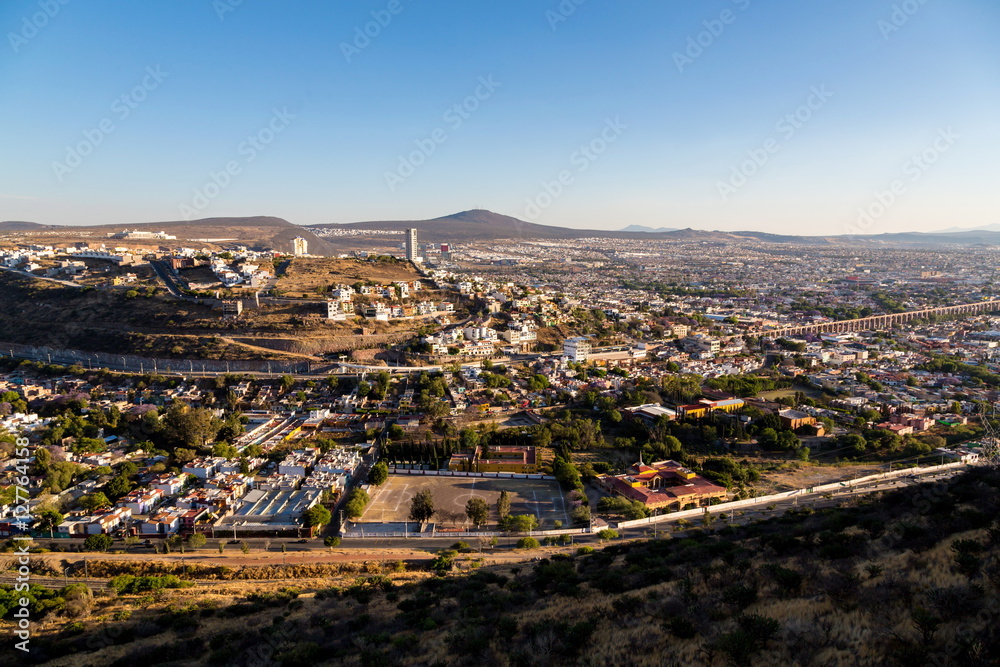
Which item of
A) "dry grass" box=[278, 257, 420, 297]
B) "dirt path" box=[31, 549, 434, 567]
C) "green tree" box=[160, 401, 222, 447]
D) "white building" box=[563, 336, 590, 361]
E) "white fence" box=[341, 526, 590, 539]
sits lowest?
"white fence" box=[341, 526, 590, 539]

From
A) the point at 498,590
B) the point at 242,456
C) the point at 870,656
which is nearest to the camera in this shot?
the point at 870,656

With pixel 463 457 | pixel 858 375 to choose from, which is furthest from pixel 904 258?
pixel 463 457

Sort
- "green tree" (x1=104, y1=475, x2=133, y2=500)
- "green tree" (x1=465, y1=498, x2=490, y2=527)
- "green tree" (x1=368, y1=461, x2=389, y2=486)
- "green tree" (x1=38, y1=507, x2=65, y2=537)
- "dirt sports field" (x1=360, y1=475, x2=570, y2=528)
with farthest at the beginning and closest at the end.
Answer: "green tree" (x1=368, y1=461, x2=389, y2=486) → "green tree" (x1=104, y1=475, x2=133, y2=500) → "dirt sports field" (x1=360, y1=475, x2=570, y2=528) → "green tree" (x1=465, y1=498, x2=490, y2=527) → "green tree" (x1=38, y1=507, x2=65, y2=537)

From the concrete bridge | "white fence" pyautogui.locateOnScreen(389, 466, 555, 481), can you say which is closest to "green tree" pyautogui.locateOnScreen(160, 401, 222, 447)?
"white fence" pyautogui.locateOnScreen(389, 466, 555, 481)

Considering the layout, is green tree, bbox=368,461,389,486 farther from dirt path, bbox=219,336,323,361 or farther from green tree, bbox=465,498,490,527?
dirt path, bbox=219,336,323,361

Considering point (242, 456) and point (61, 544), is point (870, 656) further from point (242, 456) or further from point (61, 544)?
point (242, 456)

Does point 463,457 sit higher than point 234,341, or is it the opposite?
point 234,341
